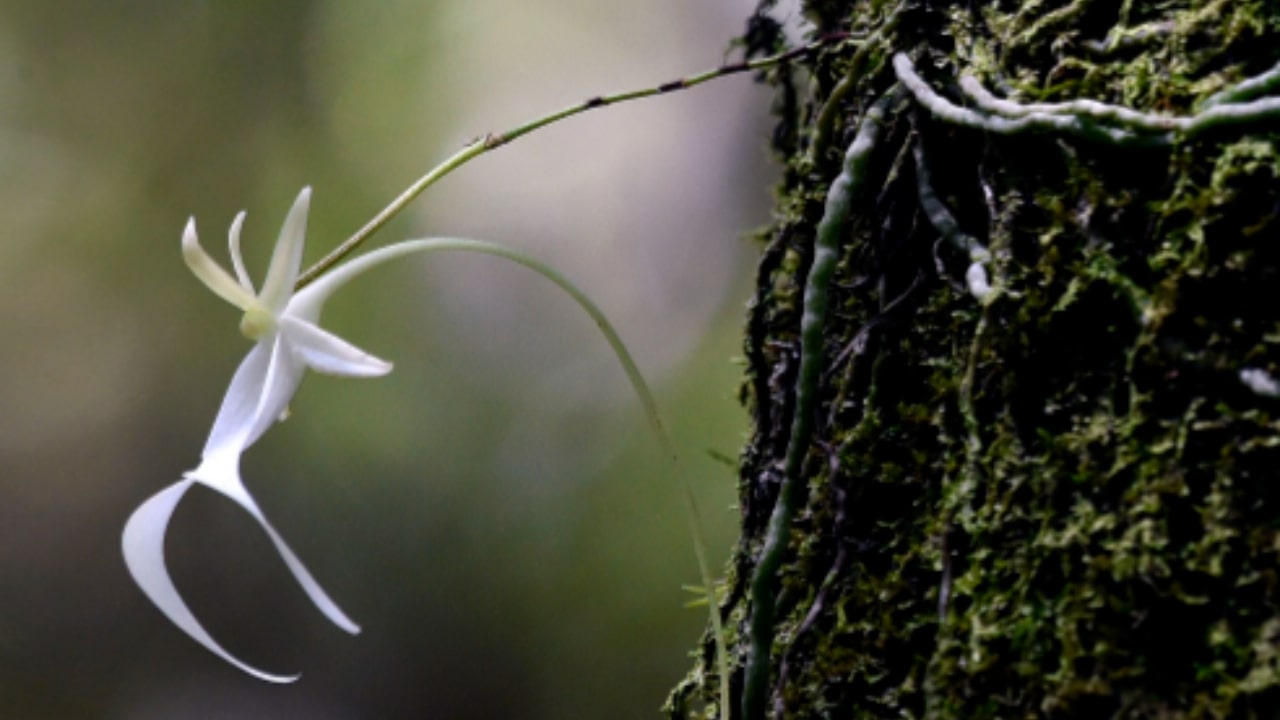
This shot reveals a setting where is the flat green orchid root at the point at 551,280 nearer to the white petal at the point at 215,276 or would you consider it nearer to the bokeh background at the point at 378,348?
the white petal at the point at 215,276

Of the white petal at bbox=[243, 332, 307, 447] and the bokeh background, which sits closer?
the white petal at bbox=[243, 332, 307, 447]

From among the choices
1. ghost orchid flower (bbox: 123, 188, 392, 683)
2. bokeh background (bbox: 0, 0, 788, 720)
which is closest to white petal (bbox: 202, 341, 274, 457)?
ghost orchid flower (bbox: 123, 188, 392, 683)

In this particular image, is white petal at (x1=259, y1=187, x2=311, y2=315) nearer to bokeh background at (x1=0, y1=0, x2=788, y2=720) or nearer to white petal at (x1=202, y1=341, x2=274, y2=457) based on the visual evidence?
white petal at (x1=202, y1=341, x2=274, y2=457)

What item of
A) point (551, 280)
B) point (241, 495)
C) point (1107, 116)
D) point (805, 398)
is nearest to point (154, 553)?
point (241, 495)

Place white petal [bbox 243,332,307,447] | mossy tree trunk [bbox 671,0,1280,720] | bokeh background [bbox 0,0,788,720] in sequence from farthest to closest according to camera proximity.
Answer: bokeh background [bbox 0,0,788,720] < white petal [bbox 243,332,307,447] < mossy tree trunk [bbox 671,0,1280,720]

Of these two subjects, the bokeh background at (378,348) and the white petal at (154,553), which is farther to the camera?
the bokeh background at (378,348)

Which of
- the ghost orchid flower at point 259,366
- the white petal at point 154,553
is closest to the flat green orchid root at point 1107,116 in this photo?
the ghost orchid flower at point 259,366
